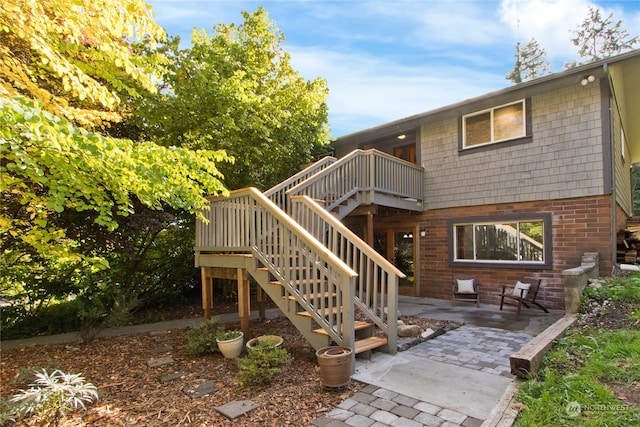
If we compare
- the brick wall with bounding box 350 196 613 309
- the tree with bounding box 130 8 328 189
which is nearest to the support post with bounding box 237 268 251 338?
the tree with bounding box 130 8 328 189

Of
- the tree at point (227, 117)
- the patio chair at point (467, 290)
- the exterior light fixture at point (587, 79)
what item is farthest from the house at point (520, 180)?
the tree at point (227, 117)

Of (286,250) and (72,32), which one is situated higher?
(72,32)

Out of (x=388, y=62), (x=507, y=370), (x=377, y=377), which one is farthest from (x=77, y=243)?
(x=388, y=62)

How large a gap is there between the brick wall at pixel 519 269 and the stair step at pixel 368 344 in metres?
5.12

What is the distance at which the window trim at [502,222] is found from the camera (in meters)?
7.54

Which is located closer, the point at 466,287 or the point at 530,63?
the point at 466,287

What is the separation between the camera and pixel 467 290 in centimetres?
809

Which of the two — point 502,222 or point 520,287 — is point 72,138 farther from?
point 502,222

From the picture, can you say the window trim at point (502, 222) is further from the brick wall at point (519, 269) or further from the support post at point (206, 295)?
the support post at point (206, 295)

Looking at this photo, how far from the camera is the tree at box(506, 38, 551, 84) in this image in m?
25.5

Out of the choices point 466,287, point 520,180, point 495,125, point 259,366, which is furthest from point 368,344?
point 495,125

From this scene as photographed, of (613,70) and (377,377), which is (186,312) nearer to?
(377,377)

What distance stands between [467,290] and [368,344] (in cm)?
481

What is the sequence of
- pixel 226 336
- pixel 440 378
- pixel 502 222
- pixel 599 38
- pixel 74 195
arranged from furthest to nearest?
1. pixel 599 38
2. pixel 502 222
3. pixel 226 336
4. pixel 74 195
5. pixel 440 378
